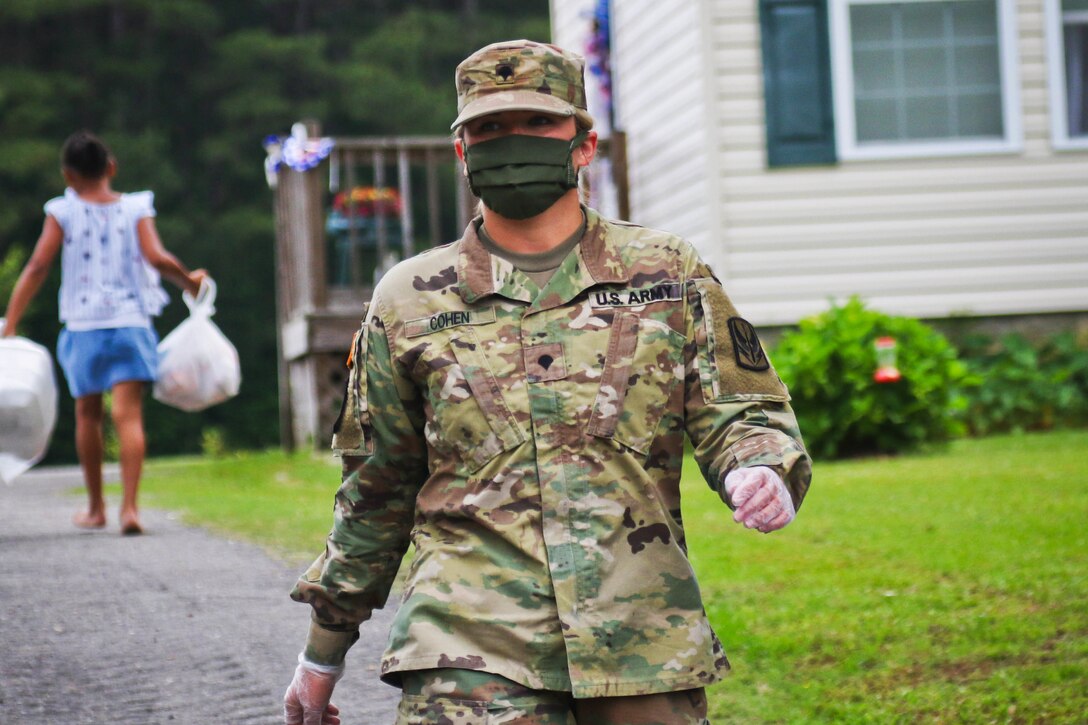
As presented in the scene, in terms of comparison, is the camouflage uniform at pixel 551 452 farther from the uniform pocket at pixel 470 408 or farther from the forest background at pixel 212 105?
the forest background at pixel 212 105

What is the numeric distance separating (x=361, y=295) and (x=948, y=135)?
5.16m

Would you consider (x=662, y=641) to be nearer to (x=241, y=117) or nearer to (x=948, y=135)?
(x=948, y=135)

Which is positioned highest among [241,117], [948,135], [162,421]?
[241,117]

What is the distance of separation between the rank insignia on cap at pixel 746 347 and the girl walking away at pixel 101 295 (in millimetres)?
5481

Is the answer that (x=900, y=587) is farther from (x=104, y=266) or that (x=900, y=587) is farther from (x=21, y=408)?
(x=104, y=266)

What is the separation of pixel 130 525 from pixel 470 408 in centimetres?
556

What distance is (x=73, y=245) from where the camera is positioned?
7.81 metres

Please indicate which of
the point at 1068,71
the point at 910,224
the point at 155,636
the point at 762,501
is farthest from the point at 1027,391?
the point at 762,501

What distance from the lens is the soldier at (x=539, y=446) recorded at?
98.0 inches

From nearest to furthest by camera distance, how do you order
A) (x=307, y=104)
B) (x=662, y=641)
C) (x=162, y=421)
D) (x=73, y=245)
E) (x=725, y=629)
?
(x=662, y=641) < (x=725, y=629) < (x=73, y=245) < (x=162, y=421) < (x=307, y=104)

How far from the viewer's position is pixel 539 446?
2564mm

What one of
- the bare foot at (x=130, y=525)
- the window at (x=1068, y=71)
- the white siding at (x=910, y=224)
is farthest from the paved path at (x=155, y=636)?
the window at (x=1068, y=71)

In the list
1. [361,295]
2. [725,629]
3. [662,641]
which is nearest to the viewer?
[662,641]

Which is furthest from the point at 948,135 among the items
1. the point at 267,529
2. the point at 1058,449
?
the point at 267,529
